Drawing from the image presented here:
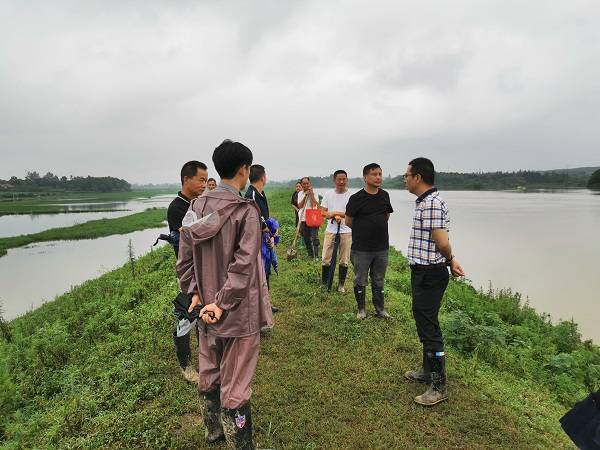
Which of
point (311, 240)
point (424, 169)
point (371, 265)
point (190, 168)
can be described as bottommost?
point (311, 240)

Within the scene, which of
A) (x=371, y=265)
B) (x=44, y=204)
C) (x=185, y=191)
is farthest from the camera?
(x=44, y=204)

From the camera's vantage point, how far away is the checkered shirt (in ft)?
12.3

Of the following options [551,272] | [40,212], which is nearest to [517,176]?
[551,272]

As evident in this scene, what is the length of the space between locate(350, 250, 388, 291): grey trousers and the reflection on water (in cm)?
1218

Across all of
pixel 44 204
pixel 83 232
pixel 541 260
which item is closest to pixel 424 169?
pixel 541 260

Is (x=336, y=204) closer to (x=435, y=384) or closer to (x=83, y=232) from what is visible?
(x=435, y=384)

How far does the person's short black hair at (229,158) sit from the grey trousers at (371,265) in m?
3.56

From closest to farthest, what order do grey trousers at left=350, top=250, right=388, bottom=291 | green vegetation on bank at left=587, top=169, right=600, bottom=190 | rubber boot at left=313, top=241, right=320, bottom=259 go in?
1. grey trousers at left=350, top=250, right=388, bottom=291
2. rubber boot at left=313, top=241, right=320, bottom=259
3. green vegetation on bank at left=587, top=169, right=600, bottom=190

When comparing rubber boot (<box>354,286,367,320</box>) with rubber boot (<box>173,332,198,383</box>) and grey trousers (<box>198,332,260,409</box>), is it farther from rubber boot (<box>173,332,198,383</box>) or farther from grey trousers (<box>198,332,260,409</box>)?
grey trousers (<box>198,332,260,409</box>)

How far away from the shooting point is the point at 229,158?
106 inches

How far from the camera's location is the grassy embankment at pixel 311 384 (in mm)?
3551

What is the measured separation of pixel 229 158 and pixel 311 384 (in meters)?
3.05

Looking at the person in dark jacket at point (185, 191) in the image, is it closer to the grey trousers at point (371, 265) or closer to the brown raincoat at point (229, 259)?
the brown raincoat at point (229, 259)

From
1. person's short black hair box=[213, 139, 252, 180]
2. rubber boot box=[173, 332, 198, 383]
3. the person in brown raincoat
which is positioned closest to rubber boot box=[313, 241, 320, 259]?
rubber boot box=[173, 332, 198, 383]
